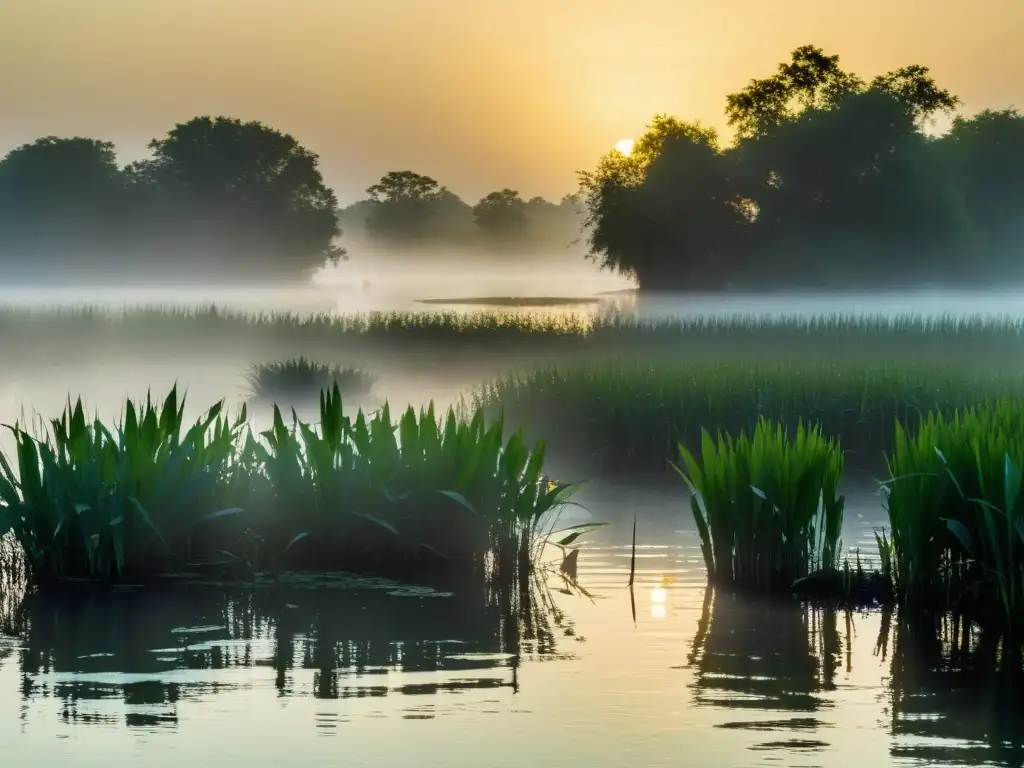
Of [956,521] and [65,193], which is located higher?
[65,193]

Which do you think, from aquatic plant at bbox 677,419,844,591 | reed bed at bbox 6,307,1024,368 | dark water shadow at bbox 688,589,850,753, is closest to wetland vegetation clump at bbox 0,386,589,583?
aquatic plant at bbox 677,419,844,591

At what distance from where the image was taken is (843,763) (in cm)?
652

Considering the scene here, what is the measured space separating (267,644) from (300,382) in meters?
20.4

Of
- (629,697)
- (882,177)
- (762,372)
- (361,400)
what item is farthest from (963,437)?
(882,177)

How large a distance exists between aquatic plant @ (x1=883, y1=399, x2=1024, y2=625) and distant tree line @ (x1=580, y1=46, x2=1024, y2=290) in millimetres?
68646

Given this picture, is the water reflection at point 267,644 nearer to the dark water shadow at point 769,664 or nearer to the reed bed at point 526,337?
the dark water shadow at point 769,664

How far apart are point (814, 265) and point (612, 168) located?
12.0 metres

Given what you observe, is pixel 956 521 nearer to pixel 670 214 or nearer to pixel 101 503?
pixel 101 503

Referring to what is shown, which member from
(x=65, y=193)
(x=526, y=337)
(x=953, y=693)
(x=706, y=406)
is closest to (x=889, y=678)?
(x=953, y=693)

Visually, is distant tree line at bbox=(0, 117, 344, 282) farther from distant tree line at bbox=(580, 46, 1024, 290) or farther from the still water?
the still water

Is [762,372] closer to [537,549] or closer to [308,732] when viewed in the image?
[537,549]

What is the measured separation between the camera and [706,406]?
19.7m

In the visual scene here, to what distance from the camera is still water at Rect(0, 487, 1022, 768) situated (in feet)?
22.2

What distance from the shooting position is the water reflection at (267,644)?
25.5 feet
